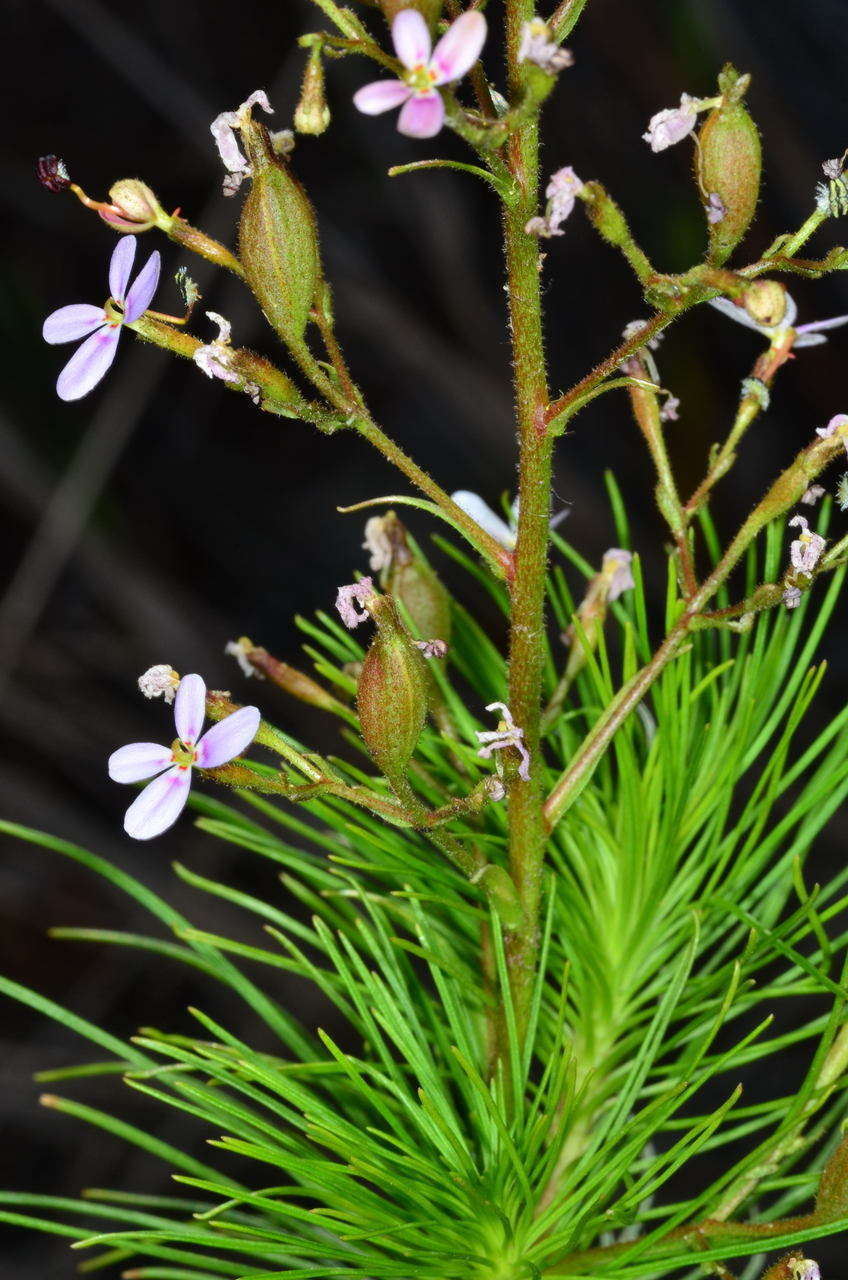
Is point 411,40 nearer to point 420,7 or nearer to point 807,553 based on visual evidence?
point 420,7

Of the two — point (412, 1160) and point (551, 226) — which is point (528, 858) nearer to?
point (412, 1160)

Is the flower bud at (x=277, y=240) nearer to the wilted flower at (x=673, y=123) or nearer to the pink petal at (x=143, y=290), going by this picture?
the pink petal at (x=143, y=290)

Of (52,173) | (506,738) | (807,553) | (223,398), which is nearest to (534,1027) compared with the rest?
(506,738)

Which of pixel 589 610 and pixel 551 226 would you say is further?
pixel 589 610

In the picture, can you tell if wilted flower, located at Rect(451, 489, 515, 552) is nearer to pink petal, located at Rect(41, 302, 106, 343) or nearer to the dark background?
pink petal, located at Rect(41, 302, 106, 343)

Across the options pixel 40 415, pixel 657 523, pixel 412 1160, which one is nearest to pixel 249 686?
pixel 40 415

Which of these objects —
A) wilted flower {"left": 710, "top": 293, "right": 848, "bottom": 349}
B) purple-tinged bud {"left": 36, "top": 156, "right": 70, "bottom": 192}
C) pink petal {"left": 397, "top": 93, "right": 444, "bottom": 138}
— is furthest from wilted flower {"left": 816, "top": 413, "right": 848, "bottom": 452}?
purple-tinged bud {"left": 36, "top": 156, "right": 70, "bottom": 192}

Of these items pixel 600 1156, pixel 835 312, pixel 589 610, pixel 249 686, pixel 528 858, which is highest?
pixel 835 312
